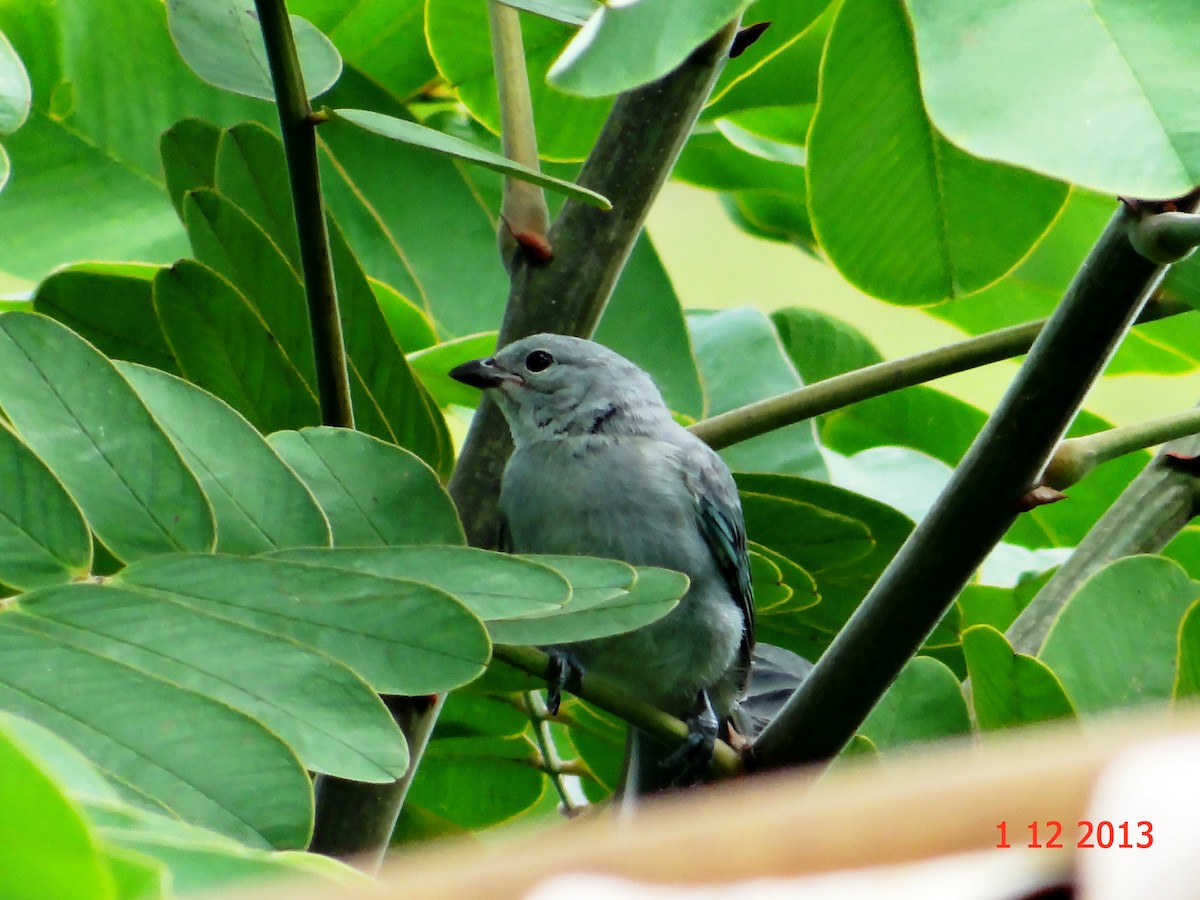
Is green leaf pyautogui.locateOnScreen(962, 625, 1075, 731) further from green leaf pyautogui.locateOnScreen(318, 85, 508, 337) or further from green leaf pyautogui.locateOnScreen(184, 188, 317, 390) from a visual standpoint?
green leaf pyautogui.locateOnScreen(318, 85, 508, 337)

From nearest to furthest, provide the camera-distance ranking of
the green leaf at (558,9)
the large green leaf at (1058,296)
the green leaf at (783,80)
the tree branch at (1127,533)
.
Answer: the green leaf at (558,9) < the tree branch at (1127,533) < the green leaf at (783,80) < the large green leaf at (1058,296)

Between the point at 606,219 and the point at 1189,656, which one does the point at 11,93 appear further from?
the point at 1189,656

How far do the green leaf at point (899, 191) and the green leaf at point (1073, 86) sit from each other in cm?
51

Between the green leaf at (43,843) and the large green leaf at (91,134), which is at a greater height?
the large green leaf at (91,134)

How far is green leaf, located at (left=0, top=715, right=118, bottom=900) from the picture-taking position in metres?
0.38

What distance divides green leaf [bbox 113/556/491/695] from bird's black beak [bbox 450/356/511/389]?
760 mm

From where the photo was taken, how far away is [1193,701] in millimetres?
1057

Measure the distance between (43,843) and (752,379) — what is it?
1363 mm

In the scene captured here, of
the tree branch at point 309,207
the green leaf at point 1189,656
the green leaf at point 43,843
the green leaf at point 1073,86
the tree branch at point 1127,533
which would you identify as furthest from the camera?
the tree branch at point 1127,533

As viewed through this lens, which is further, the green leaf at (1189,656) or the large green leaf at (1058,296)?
the large green leaf at (1058,296)

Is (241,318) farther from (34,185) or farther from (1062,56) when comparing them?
(1062,56)

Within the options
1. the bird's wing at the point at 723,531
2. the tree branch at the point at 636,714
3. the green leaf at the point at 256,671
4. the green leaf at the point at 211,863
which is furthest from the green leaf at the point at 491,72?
the green leaf at the point at 211,863

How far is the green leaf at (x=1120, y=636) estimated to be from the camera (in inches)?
43.9

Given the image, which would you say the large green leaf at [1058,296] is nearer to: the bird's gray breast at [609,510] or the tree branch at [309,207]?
the bird's gray breast at [609,510]
